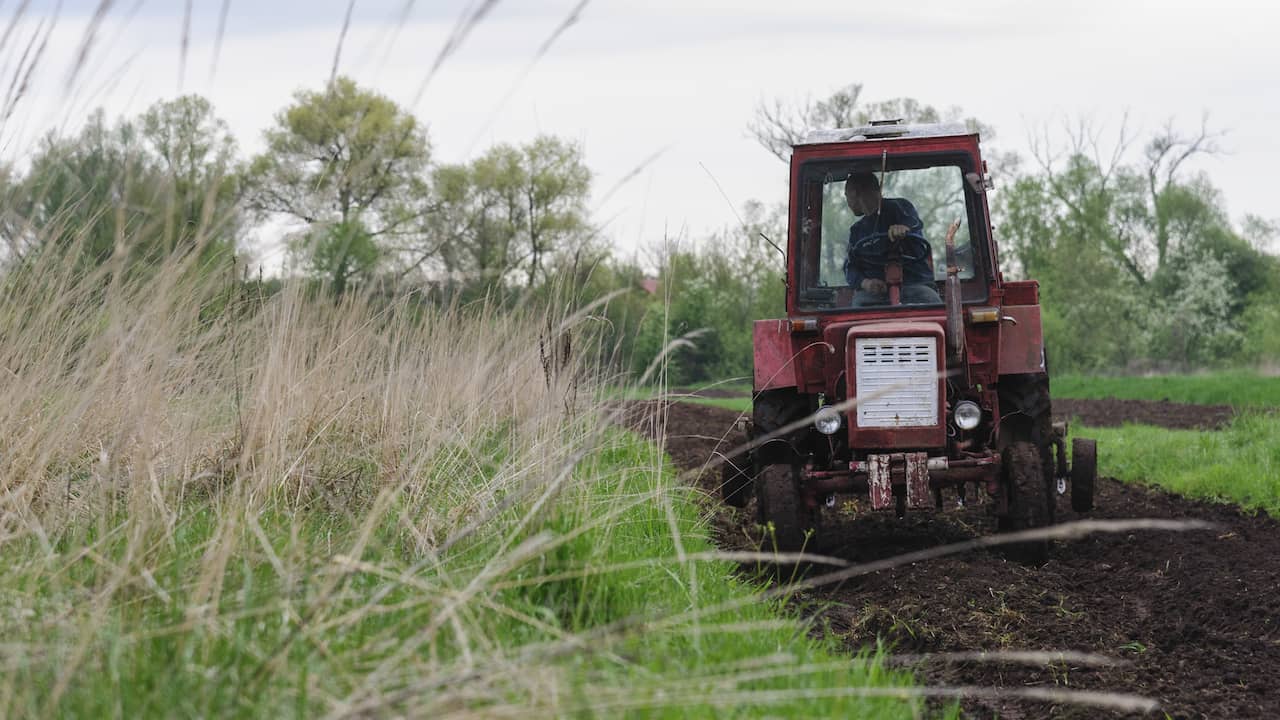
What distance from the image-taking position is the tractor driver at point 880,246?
633 centimetres

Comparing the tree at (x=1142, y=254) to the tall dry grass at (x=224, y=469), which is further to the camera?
the tree at (x=1142, y=254)

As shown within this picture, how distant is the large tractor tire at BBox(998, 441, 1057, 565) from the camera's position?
5664 mm

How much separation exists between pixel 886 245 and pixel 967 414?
1.05 metres

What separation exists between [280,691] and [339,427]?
3.19 metres

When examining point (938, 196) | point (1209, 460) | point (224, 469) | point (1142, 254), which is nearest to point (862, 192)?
point (938, 196)

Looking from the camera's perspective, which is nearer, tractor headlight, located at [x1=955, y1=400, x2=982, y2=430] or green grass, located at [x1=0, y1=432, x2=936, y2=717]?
green grass, located at [x1=0, y1=432, x2=936, y2=717]

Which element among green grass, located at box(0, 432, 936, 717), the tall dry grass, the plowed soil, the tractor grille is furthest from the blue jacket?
green grass, located at box(0, 432, 936, 717)

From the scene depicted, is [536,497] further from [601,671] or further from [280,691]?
[280,691]

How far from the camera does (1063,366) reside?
119ft

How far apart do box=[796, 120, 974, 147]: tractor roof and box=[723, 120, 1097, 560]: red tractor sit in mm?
14

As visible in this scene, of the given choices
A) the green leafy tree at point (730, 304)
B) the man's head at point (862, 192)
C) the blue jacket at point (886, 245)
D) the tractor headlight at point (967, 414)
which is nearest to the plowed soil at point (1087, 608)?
the tractor headlight at point (967, 414)

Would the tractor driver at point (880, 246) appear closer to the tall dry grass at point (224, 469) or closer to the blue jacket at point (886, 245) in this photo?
the blue jacket at point (886, 245)

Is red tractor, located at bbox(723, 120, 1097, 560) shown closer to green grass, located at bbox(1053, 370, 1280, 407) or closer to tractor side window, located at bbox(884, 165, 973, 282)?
tractor side window, located at bbox(884, 165, 973, 282)

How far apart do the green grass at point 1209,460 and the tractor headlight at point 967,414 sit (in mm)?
2327
